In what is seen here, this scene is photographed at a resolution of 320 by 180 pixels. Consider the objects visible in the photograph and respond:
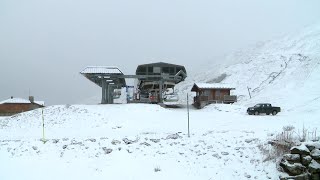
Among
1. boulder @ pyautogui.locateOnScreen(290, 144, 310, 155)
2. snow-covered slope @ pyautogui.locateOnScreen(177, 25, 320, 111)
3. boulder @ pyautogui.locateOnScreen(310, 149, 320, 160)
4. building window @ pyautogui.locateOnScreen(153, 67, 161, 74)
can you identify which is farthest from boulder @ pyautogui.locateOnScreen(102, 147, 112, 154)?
building window @ pyautogui.locateOnScreen(153, 67, 161, 74)

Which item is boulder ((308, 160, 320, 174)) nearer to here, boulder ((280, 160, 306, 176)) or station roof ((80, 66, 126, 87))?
boulder ((280, 160, 306, 176))

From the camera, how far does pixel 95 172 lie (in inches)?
610

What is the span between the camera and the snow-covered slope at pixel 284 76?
190 ft

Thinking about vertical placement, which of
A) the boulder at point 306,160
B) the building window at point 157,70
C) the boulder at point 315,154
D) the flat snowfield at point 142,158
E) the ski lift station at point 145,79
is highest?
the building window at point 157,70

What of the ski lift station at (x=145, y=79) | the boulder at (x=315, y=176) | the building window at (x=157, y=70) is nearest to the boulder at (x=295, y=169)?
the boulder at (x=315, y=176)

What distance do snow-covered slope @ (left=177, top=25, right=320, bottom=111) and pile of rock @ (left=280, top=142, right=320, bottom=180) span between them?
1261 inches

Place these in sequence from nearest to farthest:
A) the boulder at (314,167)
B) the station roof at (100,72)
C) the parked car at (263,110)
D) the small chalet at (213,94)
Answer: the boulder at (314,167) < the parked car at (263,110) < the station roof at (100,72) < the small chalet at (213,94)

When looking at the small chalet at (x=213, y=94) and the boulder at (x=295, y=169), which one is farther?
the small chalet at (x=213, y=94)

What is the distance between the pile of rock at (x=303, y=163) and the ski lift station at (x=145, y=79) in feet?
116

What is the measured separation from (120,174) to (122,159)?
1627 millimetres

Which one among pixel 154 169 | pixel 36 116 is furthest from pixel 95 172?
pixel 36 116

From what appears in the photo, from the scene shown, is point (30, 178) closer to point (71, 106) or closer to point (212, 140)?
point (212, 140)

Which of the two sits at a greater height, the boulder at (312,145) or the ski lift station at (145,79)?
the ski lift station at (145,79)

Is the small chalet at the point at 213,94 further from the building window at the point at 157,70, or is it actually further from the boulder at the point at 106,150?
the boulder at the point at 106,150
